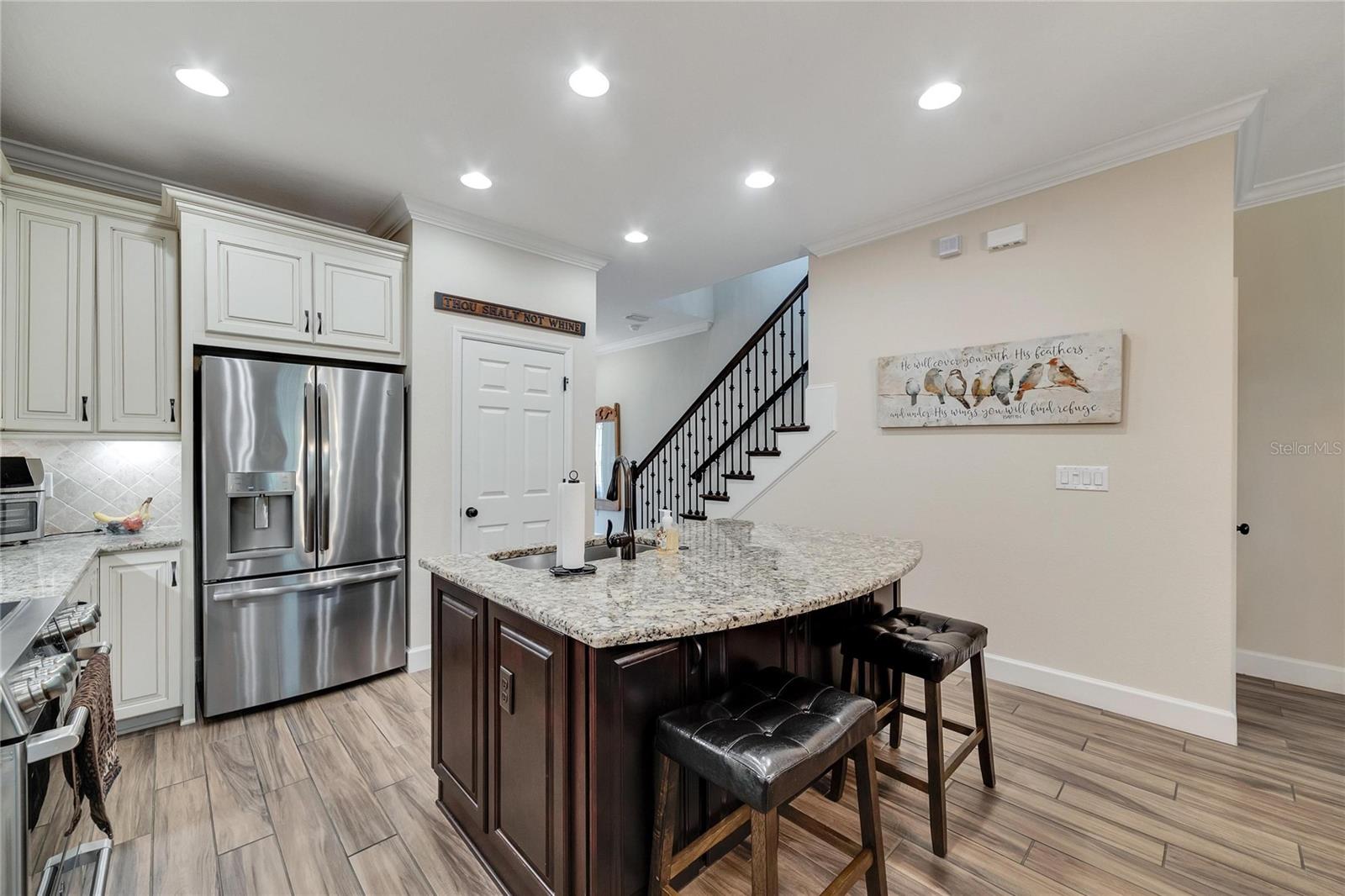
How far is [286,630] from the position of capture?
283 cm

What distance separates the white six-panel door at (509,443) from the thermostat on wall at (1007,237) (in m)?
2.83

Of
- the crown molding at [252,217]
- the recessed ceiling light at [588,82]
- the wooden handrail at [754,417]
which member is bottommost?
the wooden handrail at [754,417]

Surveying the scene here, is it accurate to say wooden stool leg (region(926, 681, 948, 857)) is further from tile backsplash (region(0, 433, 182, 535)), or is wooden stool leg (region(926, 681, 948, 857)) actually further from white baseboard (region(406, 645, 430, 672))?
tile backsplash (region(0, 433, 182, 535))

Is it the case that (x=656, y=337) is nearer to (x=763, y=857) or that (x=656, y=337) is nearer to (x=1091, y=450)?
(x=1091, y=450)

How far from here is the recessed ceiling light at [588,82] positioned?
2141 mm

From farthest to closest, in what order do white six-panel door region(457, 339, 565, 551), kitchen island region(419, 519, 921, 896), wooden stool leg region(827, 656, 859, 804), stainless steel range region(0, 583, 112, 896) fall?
white six-panel door region(457, 339, 565, 551), wooden stool leg region(827, 656, 859, 804), kitchen island region(419, 519, 921, 896), stainless steel range region(0, 583, 112, 896)

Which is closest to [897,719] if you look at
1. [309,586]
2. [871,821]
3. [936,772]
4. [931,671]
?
[936,772]

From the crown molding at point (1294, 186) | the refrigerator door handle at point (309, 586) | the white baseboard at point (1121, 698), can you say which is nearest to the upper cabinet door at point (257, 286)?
the refrigerator door handle at point (309, 586)

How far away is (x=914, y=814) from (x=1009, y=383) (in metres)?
2.26

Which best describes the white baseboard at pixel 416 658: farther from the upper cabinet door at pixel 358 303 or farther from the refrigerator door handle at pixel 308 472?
the upper cabinet door at pixel 358 303

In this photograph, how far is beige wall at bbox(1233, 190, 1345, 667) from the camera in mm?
2934

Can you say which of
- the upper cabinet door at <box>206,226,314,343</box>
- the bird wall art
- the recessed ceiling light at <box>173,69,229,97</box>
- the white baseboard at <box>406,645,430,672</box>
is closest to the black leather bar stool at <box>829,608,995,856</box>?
the bird wall art

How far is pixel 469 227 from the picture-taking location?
3475 millimetres

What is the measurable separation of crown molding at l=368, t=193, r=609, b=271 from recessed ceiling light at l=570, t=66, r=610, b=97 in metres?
1.47
